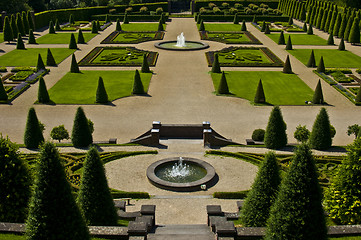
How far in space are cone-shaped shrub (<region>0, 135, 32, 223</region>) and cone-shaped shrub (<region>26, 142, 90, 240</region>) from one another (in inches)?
152

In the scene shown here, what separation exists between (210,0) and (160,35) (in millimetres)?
38521

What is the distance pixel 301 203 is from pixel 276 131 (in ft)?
48.3

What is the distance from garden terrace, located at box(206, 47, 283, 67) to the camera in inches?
1931

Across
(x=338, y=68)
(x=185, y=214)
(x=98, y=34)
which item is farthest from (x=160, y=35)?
(x=185, y=214)

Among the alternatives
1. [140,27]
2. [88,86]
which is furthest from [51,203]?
[140,27]

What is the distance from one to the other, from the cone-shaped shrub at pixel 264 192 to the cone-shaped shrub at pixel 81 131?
560 inches

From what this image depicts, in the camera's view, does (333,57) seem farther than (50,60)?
Yes

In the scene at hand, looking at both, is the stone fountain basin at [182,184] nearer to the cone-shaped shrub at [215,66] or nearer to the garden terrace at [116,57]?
the cone-shaped shrub at [215,66]

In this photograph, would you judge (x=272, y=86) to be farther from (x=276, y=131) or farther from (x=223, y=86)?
(x=276, y=131)

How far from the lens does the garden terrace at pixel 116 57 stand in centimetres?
4913

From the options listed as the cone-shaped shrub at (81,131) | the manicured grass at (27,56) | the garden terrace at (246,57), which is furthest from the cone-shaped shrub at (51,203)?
the manicured grass at (27,56)

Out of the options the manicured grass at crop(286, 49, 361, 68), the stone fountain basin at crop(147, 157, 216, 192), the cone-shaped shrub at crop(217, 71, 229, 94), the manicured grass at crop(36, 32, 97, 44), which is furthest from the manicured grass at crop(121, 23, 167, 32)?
the stone fountain basin at crop(147, 157, 216, 192)

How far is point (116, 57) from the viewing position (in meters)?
52.2

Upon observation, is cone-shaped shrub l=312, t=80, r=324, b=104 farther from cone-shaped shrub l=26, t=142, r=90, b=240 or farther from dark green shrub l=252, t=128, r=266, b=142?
cone-shaped shrub l=26, t=142, r=90, b=240
